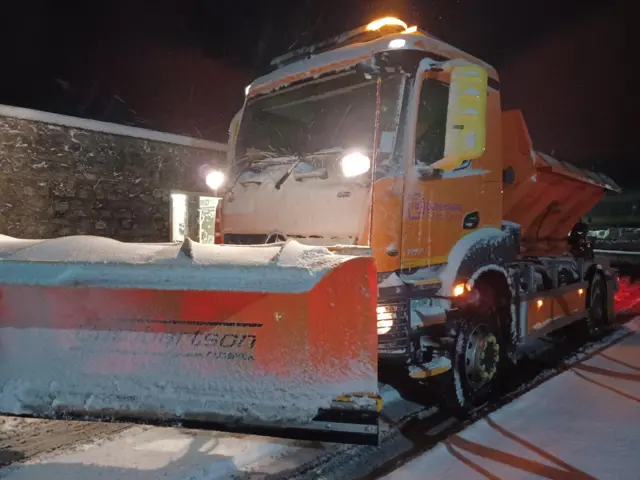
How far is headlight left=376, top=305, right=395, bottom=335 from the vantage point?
13.1 ft

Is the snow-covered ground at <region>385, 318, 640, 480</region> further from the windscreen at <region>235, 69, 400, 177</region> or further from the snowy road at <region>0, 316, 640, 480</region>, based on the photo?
the windscreen at <region>235, 69, 400, 177</region>

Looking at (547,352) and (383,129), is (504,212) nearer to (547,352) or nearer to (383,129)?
(383,129)

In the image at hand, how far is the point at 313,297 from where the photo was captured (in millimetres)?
3104

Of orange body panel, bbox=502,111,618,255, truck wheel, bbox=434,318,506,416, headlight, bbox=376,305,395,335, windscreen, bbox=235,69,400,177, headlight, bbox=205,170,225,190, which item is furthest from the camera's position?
orange body panel, bbox=502,111,618,255

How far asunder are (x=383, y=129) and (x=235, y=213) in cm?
154

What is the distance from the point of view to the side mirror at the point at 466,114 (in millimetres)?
4027

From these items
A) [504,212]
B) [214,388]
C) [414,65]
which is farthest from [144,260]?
[504,212]

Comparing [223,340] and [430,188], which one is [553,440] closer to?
[430,188]

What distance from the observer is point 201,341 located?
3.18 metres

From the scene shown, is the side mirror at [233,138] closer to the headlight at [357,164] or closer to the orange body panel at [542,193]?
the headlight at [357,164]

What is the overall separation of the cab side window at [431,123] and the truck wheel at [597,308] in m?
5.44

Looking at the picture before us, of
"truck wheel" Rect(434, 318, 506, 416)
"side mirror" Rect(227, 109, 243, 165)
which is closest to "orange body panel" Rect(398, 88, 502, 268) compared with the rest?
"truck wheel" Rect(434, 318, 506, 416)

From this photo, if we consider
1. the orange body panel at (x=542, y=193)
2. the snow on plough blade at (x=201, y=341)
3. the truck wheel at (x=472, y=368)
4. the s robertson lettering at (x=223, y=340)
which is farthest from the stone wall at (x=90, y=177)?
the s robertson lettering at (x=223, y=340)

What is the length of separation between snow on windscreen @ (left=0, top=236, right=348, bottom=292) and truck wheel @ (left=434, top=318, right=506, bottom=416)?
2046 millimetres
